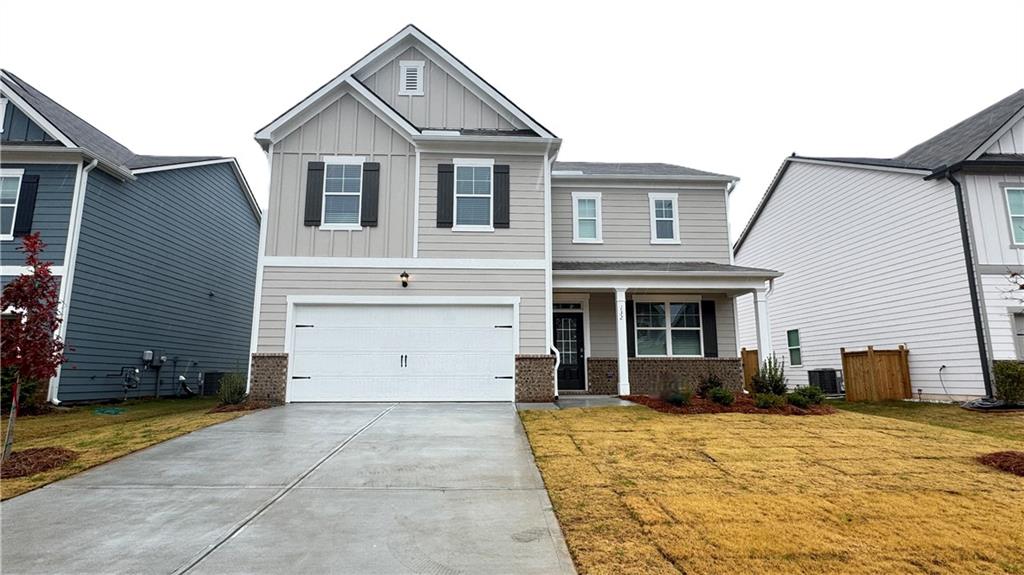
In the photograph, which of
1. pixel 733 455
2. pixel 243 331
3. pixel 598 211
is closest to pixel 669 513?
pixel 733 455

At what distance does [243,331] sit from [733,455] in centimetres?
1782

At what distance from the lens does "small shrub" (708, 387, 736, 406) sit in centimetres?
950

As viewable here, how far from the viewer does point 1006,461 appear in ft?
17.7

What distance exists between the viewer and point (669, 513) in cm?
380

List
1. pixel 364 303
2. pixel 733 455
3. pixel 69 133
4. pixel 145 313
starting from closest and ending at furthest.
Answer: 1. pixel 733 455
2. pixel 364 303
3. pixel 69 133
4. pixel 145 313

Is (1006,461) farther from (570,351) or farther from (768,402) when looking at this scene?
(570,351)

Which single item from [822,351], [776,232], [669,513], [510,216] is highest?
[776,232]

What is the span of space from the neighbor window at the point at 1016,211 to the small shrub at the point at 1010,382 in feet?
10.1

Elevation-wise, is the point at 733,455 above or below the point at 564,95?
below

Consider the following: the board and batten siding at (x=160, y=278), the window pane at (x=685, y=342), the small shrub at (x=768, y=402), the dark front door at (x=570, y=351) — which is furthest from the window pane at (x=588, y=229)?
the board and batten siding at (x=160, y=278)

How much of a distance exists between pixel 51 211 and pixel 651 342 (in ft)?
45.3

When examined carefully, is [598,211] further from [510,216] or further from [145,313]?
[145,313]

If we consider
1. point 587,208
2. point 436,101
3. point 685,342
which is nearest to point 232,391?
point 436,101

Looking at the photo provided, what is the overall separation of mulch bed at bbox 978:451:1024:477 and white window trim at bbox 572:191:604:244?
344 inches
